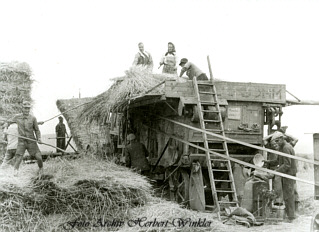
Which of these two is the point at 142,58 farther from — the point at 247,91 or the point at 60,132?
the point at 60,132

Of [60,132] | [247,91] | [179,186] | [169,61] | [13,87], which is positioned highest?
[169,61]

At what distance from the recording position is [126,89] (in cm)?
1045

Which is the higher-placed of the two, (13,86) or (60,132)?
(13,86)

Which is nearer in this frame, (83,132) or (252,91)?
(252,91)

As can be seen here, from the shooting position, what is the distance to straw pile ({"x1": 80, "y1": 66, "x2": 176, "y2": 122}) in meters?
10.4

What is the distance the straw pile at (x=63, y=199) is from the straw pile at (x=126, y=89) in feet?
9.62

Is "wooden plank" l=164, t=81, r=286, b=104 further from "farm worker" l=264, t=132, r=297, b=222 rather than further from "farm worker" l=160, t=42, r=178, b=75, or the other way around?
"farm worker" l=160, t=42, r=178, b=75

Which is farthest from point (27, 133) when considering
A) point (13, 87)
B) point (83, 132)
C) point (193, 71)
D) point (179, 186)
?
point (83, 132)

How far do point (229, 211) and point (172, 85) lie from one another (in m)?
3.04

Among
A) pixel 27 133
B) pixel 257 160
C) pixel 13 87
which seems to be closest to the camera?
pixel 257 160

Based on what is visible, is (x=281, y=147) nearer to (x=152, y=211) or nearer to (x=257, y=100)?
(x=257, y=100)

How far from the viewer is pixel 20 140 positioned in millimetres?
10047

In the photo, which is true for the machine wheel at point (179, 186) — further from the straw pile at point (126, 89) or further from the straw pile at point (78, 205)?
the straw pile at point (78, 205)

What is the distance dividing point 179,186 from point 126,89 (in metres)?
2.69
